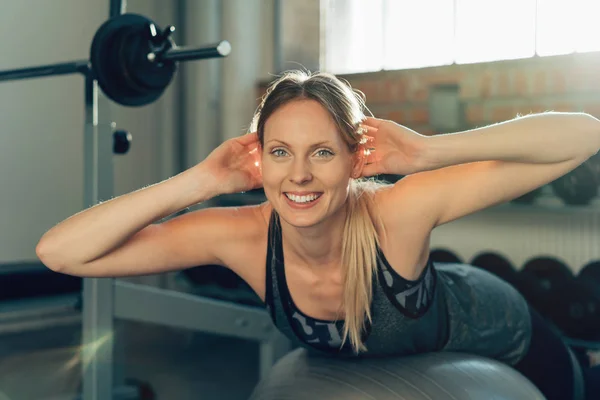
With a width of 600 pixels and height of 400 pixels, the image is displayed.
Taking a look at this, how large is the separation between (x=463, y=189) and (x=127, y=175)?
9.42 feet

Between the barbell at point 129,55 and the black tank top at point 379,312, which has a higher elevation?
the barbell at point 129,55

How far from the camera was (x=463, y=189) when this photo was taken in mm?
1312

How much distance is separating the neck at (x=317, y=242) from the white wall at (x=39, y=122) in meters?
2.40

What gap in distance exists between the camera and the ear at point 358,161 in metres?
1.32

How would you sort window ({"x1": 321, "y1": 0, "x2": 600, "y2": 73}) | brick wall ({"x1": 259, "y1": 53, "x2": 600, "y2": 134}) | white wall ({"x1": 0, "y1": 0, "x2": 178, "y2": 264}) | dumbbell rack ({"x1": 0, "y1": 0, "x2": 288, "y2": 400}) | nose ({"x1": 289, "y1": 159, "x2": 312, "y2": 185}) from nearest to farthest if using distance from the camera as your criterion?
nose ({"x1": 289, "y1": 159, "x2": 312, "y2": 185}) → dumbbell rack ({"x1": 0, "y1": 0, "x2": 288, "y2": 400}) → brick wall ({"x1": 259, "y1": 53, "x2": 600, "y2": 134}) → window ({"x1": 321, "y1": 0, "x2": 600, "y2": 73}) → white wall ({"x1": 0, "y1": 0, "x2": 178, "y2": 264})

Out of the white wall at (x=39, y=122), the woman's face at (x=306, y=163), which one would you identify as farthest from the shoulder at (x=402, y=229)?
the white wall at (x=39, y=122)

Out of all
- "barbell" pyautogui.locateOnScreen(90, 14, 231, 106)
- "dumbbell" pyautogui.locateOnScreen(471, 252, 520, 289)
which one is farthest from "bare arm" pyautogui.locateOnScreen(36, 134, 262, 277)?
"dumbbell" pyautogui.locateOnScreen(471, 252, 520, 289)

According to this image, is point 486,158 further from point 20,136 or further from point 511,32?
point 20,136

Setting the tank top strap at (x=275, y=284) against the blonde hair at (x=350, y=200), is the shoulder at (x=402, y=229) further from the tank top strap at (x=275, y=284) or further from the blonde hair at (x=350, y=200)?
the tank top strap at (x=275, y=284)

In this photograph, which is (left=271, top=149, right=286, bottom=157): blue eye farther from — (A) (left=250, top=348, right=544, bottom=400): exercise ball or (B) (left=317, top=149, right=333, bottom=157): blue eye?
(A) (left=250, top=348, right=544, bottom=400): exercise ball

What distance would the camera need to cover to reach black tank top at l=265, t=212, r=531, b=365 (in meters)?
1.36

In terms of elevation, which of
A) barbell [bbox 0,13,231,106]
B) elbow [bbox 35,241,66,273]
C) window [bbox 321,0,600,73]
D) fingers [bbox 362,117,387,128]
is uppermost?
window [bbox 321,0,600,73]

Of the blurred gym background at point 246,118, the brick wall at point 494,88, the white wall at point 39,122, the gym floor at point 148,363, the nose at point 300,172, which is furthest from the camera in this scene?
the white wall at point 39,122

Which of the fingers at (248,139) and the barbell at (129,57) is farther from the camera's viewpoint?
the barbell at (129,57)
